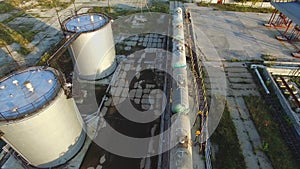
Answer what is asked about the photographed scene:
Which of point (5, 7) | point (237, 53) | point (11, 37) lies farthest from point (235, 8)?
point (5, 7)

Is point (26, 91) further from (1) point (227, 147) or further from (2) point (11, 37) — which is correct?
(2) point (11, 37)

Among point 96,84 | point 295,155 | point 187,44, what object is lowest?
point 295,155

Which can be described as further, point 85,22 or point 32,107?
point 85,22

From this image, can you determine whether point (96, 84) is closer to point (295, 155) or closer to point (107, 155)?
point (107, 155)

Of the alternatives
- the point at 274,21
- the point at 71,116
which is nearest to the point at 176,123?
the point at 71,116

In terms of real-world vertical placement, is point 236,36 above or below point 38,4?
below

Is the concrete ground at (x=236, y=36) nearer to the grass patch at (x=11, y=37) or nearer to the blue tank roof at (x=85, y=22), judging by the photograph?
the blue tank roof at (x=85, y=22)
